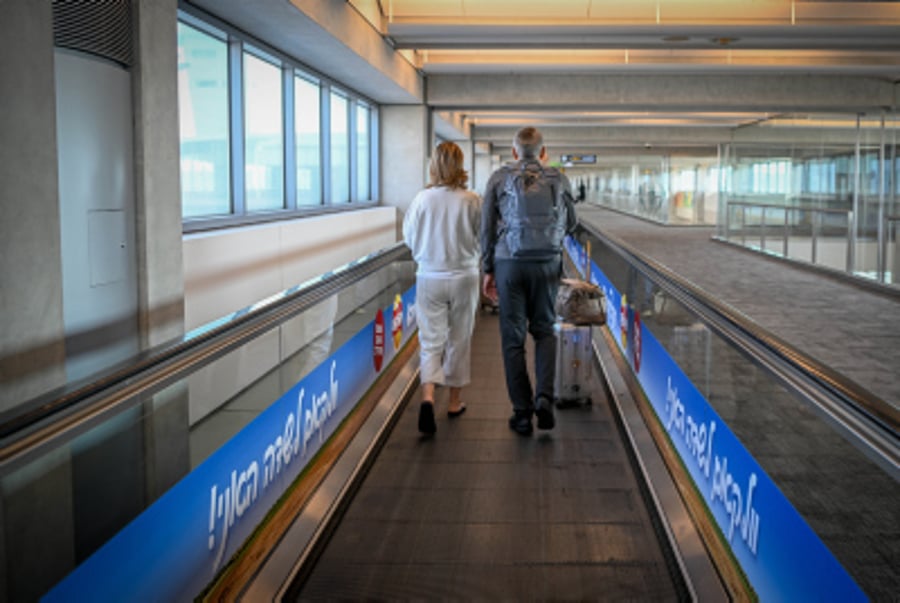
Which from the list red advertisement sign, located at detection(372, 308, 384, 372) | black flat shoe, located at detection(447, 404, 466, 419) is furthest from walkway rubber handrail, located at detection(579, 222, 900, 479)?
red advertisement sign, located at detection(372, 308, 384, 372)

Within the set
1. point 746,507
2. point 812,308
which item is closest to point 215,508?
point 746,507

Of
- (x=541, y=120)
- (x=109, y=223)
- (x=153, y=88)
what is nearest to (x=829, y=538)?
(x=109, y=223)

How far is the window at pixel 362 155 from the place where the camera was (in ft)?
57.6

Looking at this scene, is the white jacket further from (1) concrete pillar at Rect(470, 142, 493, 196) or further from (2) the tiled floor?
(1) concrete pillar at Rect(470, 142, 493, 196)

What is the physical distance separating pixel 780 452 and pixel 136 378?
214 centimetres

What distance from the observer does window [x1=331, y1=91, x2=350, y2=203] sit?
15445 mm

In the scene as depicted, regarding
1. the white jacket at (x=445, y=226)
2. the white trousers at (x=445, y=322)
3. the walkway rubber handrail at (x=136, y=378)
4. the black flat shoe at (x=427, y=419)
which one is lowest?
the black flat shoe at (x=427, y=419)

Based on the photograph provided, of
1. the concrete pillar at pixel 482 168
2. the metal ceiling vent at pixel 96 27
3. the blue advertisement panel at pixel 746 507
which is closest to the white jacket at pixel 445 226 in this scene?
the blue advertisement panel at pixel 746 507

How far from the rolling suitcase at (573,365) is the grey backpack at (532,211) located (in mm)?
1171

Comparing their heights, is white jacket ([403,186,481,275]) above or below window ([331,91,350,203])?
below

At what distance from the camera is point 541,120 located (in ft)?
82.8

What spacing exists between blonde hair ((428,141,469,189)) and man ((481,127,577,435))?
0.67 ft

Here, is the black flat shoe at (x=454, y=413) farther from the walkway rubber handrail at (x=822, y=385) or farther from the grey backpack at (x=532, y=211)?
the walkway rubber handrail at (x=822, y=385)

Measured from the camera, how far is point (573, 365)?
6.62m
